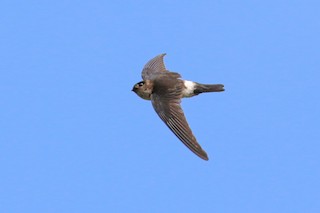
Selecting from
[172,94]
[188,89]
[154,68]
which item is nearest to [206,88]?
[188,89]

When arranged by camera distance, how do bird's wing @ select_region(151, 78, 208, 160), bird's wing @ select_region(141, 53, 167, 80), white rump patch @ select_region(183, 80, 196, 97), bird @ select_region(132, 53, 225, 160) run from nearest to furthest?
bird's wing @ select_region(151, 78, 208, 160) → bird @ select_region(132, 53, 225, 160) → white rump patch @ select_region(183, 80, 196, 97) → bird's wing @ select_region(141, 53, 167, 80)

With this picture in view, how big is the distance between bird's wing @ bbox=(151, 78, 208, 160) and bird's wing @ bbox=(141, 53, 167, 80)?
784 mm

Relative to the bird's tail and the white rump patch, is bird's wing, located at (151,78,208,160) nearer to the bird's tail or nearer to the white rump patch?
the white rump patch

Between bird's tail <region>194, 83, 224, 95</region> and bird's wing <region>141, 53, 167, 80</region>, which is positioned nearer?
bird's tail <region>194, 83, 224, 95</region>

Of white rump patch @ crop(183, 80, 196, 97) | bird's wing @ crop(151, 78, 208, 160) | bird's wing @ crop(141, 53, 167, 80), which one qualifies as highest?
bird's wing @ crop(141, 53, 167, 80)

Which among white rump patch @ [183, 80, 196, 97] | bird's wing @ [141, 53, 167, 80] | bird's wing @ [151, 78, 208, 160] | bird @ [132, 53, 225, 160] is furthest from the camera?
bird's wing @ [141, 53, 167, 80]

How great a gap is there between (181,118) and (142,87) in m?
1.19

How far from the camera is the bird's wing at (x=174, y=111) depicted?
398 inches

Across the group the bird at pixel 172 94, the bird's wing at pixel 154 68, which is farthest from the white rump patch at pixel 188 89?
the bird's wing at pixel 154 68

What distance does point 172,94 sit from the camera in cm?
1122

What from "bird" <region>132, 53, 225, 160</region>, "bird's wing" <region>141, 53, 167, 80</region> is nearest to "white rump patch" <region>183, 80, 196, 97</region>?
"bird" <region>132, 53, 225, 160</region>

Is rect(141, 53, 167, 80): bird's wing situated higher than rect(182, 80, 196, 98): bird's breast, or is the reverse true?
rect(141, 53, 167, 80): bird's wing

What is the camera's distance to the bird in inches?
407

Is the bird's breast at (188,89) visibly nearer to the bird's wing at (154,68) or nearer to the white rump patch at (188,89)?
the white rump patch at (188,89)
